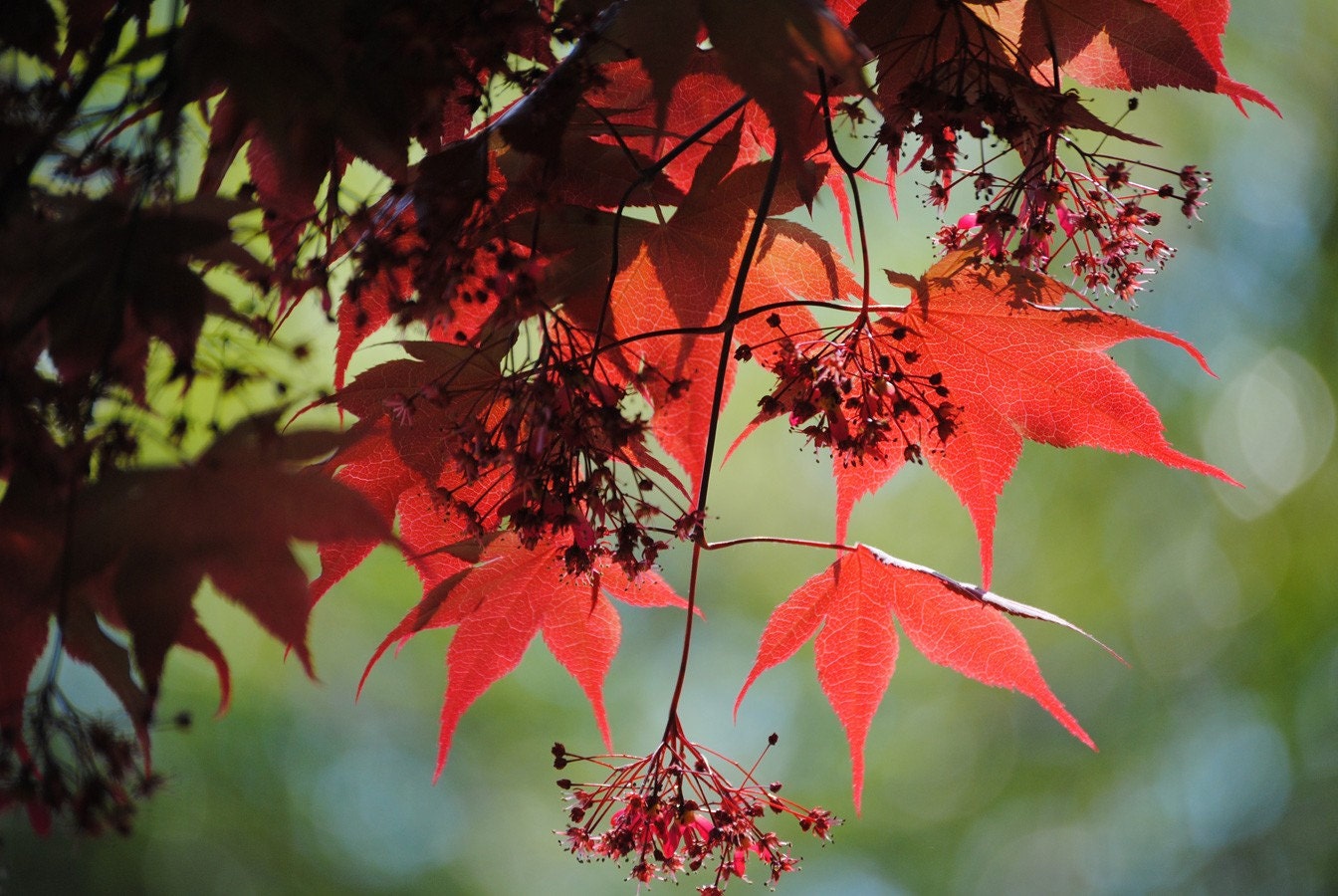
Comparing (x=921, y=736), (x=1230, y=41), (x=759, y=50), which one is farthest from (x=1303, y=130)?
(x=759, y=50)

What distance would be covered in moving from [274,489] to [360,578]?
148 inches

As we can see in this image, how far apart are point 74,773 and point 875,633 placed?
0.48 metres

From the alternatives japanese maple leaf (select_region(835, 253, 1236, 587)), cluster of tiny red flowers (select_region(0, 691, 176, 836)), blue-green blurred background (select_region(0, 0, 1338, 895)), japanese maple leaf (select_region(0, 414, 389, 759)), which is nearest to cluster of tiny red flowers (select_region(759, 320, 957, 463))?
japanese maple leaf (select_region(835, 253, 1236, 587))

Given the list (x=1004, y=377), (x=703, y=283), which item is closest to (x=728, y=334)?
(x=703, y=283)

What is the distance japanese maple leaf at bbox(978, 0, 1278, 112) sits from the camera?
59 centimetres

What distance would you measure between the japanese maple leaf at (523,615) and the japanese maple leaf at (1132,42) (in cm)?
40

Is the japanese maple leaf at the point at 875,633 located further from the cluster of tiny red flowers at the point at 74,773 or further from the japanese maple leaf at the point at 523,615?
the cluster of tiny red flowers at the point at 74,773

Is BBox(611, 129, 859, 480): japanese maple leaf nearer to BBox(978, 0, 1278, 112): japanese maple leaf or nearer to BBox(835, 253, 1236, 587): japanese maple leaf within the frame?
BBox(835, 253, 1236, 587): japanese maple leaf

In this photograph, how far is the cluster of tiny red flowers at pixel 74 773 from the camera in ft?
1.43

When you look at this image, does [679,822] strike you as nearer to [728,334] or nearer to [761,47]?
[728,334]

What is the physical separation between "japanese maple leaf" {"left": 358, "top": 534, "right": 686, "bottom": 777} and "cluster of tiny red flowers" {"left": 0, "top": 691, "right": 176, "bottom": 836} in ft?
0.74

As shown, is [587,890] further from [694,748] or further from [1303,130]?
[1303,130]

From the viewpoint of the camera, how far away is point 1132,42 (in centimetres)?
60

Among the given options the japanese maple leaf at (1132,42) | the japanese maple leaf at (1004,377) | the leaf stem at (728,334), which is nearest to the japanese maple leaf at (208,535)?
the leaf stem at (728,334)
